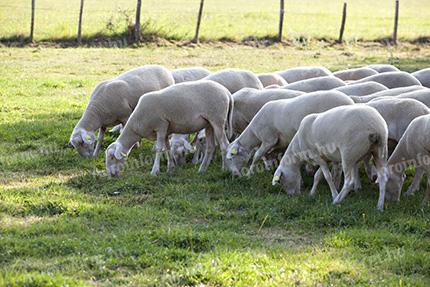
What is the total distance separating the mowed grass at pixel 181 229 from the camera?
602cm

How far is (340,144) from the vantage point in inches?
311

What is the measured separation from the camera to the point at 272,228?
24.7 feet

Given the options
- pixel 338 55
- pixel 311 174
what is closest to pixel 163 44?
pixel 338 55

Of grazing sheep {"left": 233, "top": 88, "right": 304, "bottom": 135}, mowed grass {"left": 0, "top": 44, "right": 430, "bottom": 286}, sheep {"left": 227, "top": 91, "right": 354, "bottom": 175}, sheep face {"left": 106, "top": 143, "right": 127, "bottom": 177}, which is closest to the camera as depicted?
mowed grass {"left": 0, "top": 44, "right": 430, "bottom": 286}

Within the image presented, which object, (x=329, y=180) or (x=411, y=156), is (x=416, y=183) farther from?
(x=329, y=180)

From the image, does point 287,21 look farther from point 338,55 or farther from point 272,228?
point 272,228

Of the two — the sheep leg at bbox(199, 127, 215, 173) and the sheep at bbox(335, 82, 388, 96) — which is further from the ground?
the sheep at bbox(335, 82, 388, 96)

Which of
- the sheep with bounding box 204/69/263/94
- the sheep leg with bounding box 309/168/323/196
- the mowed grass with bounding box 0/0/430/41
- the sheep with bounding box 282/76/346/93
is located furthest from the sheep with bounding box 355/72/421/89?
the mowed grass with bounding box 0/0/430/41

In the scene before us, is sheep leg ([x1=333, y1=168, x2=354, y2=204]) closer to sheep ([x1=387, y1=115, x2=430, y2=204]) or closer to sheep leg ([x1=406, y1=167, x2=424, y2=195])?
sheep ([x1=387, y1=115, x2=430, y2=204])

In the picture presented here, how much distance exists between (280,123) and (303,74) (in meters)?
3.39

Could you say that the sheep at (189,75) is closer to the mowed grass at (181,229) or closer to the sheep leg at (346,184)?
the mowed grass at (181,229)

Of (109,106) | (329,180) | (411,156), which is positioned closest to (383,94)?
(411,156)

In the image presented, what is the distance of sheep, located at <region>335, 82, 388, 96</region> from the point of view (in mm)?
Answer: 10180

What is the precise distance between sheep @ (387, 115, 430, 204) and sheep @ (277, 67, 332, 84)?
4.09 metres
